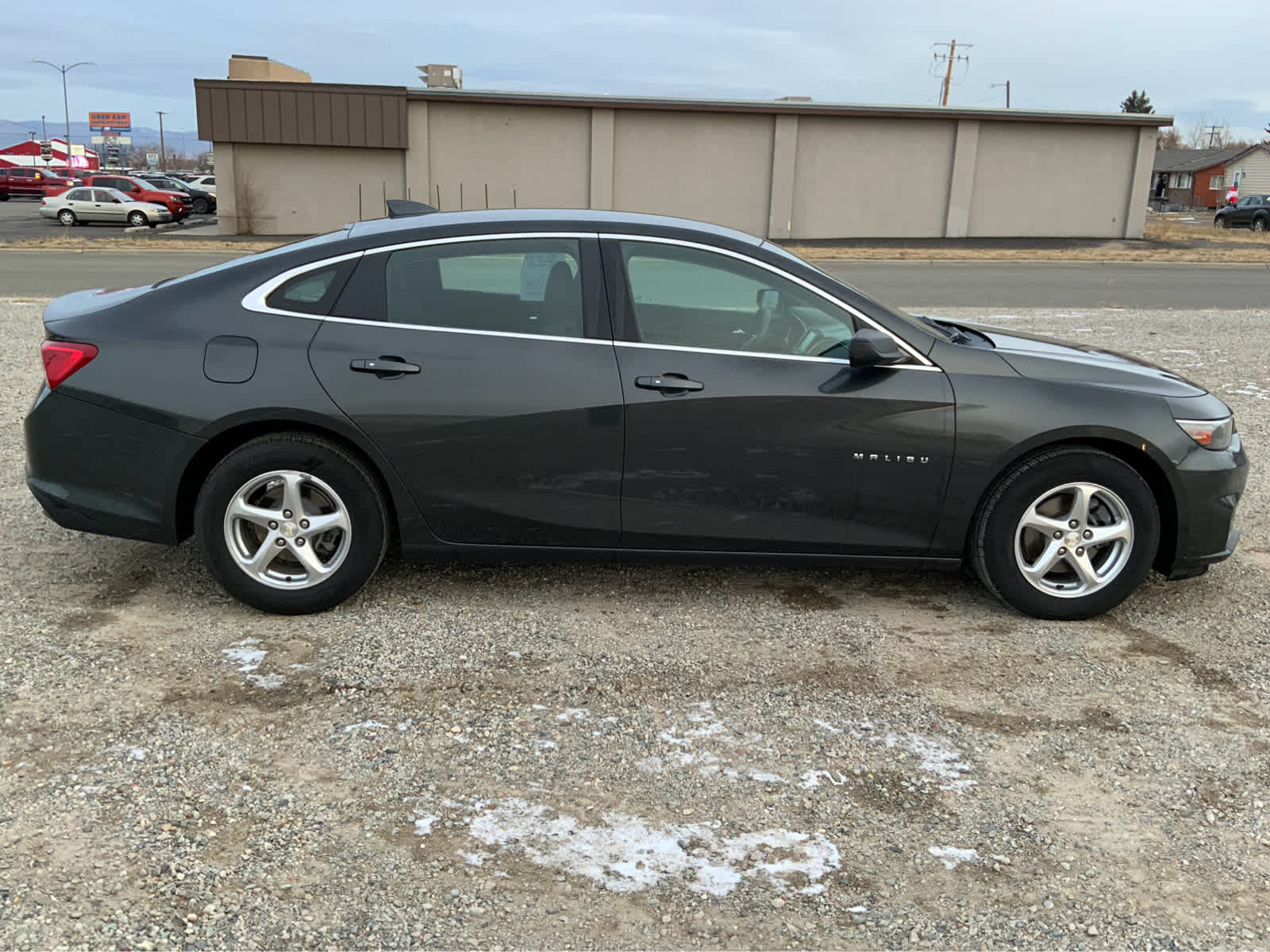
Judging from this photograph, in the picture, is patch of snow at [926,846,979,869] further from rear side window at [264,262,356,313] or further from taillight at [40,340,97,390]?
taillight at [40,340,97,390]

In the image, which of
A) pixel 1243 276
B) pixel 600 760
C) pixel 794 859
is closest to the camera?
pixel 794 859

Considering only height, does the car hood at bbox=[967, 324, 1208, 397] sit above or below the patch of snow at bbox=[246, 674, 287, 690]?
above

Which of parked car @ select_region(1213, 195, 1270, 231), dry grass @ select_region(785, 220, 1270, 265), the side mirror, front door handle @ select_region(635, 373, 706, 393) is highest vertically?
parked car @ select_region(1213, 195, 1270, 231)

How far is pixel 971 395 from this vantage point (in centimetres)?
436

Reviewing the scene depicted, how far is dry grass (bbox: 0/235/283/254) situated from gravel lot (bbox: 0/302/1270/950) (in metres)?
22.3

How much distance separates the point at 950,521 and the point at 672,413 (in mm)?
1209

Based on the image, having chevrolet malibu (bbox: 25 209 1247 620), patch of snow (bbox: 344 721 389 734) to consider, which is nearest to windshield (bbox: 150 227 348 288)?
chevrolet malibu (bbox: 25 209 1247 620)

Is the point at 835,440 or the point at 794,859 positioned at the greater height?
the point at 835,440

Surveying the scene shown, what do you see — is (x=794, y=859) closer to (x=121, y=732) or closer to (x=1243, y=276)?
(x=121, y=732)

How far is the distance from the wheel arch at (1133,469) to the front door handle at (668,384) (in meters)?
1.25

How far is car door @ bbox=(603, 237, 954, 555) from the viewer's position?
14.1 feet

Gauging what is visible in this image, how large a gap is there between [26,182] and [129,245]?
3613 cm

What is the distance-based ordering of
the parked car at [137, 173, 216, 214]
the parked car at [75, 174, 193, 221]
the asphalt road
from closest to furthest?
the asphalt road → the parked car at [75, 174, 193, 221] → the parked car at [137, 173, 216, 214]

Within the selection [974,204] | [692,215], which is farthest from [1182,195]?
[692,215]
